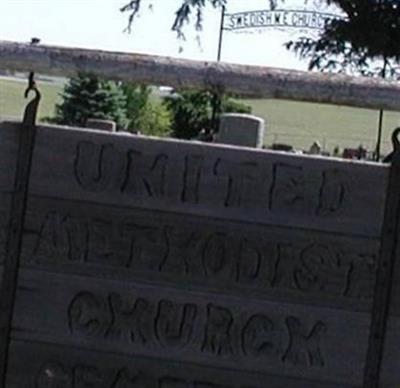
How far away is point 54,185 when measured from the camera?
391cm

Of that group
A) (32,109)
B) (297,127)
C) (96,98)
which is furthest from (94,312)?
(297,127)

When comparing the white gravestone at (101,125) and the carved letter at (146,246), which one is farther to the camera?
the white gravestone at (101,125)

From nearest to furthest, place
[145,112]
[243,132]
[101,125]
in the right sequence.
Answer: [243,132]
[101,125]
[145,112]

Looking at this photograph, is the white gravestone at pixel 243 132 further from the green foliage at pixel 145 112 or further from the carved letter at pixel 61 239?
the green foliage at pixel 145 112

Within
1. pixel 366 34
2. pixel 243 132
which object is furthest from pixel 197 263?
pixel 366 34

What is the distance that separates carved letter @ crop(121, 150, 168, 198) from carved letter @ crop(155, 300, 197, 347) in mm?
276

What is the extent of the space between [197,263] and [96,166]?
0.35 m

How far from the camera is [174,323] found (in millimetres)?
3873

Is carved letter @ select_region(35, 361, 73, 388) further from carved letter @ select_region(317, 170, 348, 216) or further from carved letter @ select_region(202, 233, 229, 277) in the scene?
carved letter @ select_region(317, 170, 348, 216)

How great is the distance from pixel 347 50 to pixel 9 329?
58.4ft

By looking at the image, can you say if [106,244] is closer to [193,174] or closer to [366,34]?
[193,174]

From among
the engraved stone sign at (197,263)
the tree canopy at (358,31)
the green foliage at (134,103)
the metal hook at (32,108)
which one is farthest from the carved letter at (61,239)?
the green foliage at (134,103)

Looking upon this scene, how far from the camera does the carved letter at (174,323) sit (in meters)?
3.85

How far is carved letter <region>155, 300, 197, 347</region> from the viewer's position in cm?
385
